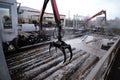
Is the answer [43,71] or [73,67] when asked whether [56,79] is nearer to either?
[43,71]

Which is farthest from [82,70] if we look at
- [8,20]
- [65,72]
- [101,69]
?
[8,20]

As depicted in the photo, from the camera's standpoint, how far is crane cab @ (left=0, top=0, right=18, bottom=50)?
4828mm

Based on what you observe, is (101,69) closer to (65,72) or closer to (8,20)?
(65,72)

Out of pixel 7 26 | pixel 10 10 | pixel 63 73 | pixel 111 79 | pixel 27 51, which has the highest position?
pixel 10 10

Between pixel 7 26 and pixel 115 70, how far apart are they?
424cm

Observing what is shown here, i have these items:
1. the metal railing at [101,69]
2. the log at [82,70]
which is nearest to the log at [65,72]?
the log at [82,70]

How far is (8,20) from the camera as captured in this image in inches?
201

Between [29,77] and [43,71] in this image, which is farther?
[43,71]

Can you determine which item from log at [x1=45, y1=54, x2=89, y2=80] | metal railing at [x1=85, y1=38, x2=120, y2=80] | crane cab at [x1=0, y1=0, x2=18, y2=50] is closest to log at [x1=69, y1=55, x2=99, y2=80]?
log at [x1=45, y1=54, x2=89, y2=80]

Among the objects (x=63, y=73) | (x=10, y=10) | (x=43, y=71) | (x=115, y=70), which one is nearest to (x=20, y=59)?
(x=43, y=71)

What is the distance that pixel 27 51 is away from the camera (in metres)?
4.91

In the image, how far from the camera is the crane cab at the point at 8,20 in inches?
190

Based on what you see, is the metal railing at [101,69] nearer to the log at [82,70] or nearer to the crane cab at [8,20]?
the log at [82,70]

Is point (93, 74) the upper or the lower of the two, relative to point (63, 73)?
upper
